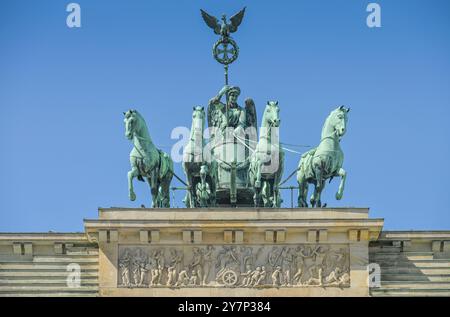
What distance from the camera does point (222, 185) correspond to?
58406mm

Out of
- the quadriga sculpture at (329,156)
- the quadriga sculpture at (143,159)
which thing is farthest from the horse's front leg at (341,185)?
the quadriga sculpture at (143,159)

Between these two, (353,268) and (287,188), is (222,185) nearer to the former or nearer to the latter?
(287,188)

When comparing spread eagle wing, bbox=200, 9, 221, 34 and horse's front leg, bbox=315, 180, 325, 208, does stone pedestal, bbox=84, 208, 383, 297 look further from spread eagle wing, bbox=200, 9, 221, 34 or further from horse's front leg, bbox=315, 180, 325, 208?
spread eagle wing, bbox=200, 9, 221, 34

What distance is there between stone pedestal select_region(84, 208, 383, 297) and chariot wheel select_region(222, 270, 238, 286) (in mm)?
24

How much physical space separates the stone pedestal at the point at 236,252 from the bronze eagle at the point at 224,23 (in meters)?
7.23

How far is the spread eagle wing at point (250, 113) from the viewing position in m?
59.5

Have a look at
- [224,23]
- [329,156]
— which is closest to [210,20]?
[224,23]

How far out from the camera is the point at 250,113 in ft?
196

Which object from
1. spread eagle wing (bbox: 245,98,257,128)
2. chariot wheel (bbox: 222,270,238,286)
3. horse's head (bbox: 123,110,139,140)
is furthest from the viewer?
spread eagle wing (bbox: 245,98,257,128)

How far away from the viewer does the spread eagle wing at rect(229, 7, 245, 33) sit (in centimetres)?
5975

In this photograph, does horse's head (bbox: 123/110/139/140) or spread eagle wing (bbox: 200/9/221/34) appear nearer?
horse's head (bbox: 123/110/139/140)

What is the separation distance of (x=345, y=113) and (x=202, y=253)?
16.6 feet

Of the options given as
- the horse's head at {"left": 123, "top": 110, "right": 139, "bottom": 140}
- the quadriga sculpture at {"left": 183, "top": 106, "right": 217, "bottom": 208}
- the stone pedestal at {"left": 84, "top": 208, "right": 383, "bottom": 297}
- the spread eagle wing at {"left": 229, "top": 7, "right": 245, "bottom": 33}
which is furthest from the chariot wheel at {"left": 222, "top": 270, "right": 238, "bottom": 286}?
the spread eagle wing at {"left": 229, "top": 7, "right": 245, "bottom": 33}
